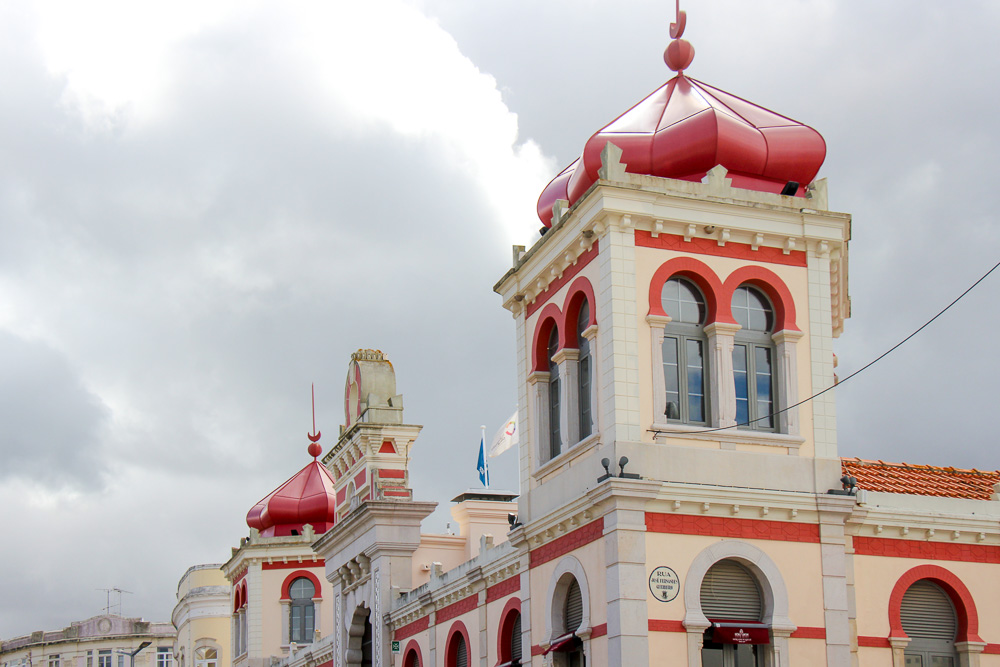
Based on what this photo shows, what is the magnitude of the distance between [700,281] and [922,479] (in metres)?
6.28

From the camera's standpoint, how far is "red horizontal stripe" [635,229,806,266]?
22.1 meters

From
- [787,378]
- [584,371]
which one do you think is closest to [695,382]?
[787,378]

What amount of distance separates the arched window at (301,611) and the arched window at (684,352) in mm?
30112

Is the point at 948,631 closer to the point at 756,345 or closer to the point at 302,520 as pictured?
the point at 756,345

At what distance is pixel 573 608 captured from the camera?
22.7 metres

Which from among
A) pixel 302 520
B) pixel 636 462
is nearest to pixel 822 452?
pixel 636 462

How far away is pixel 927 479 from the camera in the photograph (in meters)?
24.9

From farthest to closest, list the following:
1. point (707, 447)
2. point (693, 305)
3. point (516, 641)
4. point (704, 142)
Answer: point (516, 641) < point (704, 142) < point (693, 305) < point (707, 447)

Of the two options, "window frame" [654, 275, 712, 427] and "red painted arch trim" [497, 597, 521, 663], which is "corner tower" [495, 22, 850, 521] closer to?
"window frame" [654, 275, 712, 427]

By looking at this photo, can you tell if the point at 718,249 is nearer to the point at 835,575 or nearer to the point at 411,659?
the point at 835,575

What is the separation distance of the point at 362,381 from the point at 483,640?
12.6 m

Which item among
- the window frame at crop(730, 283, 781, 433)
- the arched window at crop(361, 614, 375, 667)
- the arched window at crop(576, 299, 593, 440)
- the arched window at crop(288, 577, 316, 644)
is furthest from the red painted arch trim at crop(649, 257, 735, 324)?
the arched window at crop(288, 577, 316, 644)

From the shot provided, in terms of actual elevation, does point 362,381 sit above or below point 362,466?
above

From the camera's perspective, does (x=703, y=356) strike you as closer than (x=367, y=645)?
Yes
